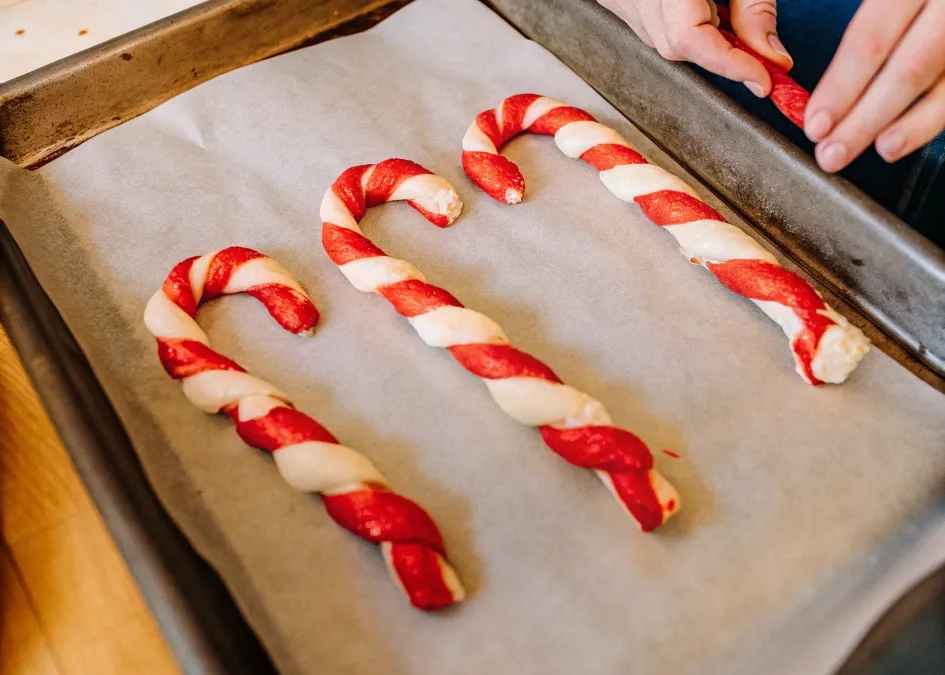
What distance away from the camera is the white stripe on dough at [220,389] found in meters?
1.09

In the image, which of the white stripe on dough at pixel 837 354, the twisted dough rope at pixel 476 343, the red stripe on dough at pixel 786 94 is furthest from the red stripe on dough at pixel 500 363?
the red stripe on dough at pixel 786 94

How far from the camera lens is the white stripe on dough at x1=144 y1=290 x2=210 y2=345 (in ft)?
3.76

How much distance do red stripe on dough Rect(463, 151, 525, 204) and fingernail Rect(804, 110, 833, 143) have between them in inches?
18.4

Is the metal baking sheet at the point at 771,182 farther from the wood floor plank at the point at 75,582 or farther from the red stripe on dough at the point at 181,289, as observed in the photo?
the wood floor plank at the point at 75,582

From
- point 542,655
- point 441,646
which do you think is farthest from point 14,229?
point 542,655

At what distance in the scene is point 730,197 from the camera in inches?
52.3

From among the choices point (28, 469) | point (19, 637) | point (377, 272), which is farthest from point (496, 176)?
point (19, 637)

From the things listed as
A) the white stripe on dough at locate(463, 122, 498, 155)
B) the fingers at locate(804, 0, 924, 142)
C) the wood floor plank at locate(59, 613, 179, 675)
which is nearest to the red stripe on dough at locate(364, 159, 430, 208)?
the white stripe on dough at locate(463, 122, 498, 155)

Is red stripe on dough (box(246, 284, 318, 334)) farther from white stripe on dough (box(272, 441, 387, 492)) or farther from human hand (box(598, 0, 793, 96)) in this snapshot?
human hand (box(598, 0, 793, 96))

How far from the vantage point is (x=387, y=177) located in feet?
4.35

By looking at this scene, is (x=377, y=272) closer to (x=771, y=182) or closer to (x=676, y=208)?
(x=676, y=208)

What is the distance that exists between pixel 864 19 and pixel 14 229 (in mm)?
1330

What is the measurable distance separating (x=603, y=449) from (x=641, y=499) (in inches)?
3.1

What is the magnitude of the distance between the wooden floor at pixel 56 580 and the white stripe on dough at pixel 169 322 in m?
0.21
